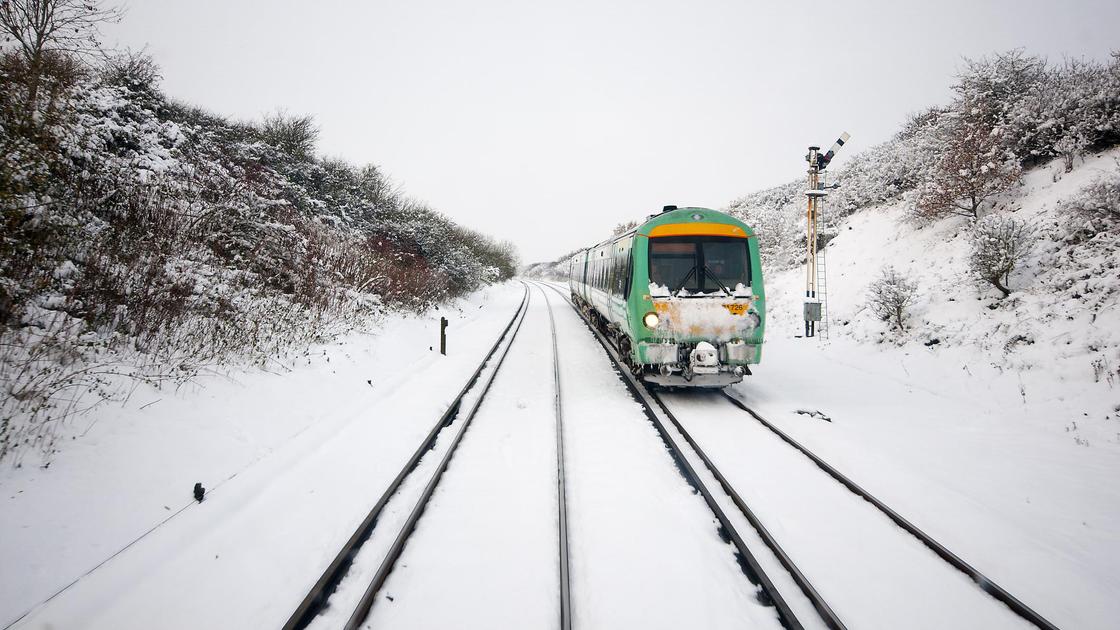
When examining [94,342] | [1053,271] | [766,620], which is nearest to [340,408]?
[94,342]

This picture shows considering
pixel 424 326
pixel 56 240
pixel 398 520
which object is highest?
pixel 56 240

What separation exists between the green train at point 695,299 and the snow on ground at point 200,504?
3.74m

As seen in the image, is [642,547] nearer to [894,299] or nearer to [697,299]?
[697,299]

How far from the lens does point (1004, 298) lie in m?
8.57

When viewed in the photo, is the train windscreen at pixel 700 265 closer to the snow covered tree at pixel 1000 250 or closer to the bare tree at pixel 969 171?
the snow covered tree at pixel 1000 250

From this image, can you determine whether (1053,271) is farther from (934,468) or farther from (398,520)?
(398,520)

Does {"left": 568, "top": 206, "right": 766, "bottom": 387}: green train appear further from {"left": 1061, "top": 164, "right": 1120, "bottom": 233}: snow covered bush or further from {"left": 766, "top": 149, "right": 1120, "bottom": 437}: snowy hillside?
{"left": 1061, "top": 164, "right": 1120, "bottom": 233}: snow covered bush

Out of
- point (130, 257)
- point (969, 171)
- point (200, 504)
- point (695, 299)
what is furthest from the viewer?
point (969, 171)

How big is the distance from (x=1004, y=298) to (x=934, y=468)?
6.77m

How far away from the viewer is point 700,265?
7.03 meters

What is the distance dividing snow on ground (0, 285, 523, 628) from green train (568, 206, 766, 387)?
147 inches

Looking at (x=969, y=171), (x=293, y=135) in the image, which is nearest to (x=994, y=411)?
(x=969, y=171)

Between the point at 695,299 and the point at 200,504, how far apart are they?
6.62 m

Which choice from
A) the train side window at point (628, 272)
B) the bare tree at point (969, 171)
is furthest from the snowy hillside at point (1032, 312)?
the train side window at point (628, 272)
